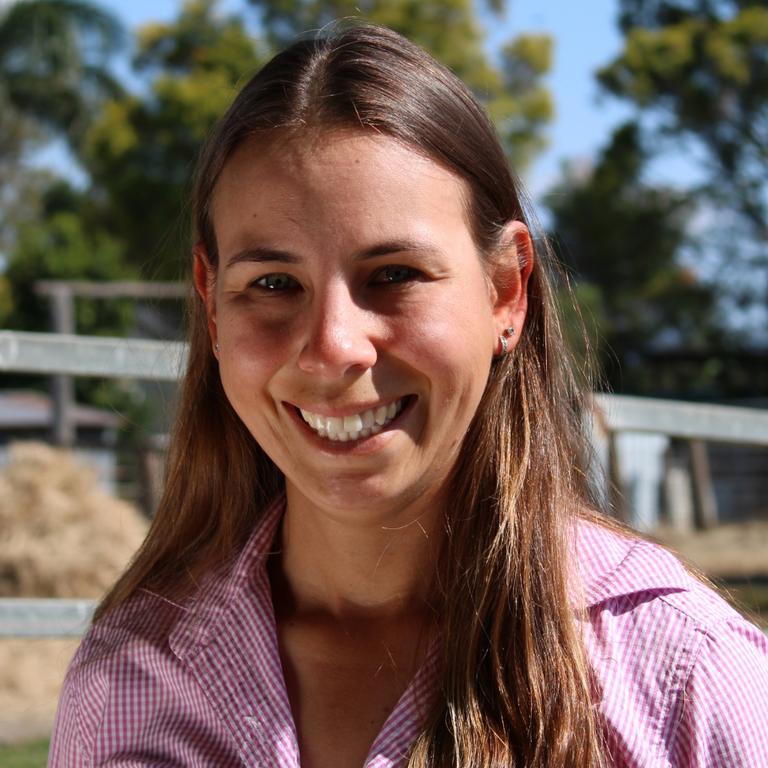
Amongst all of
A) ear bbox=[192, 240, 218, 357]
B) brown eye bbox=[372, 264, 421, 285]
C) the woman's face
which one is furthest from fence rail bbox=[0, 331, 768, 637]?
brown eye bbox=[372, 264, 421, 285]

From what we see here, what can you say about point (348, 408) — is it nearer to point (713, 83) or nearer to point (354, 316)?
point (354, 316)

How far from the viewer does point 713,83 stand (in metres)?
14.7

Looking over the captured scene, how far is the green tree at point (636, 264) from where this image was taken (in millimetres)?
16656

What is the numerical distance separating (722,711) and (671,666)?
75 millimetres

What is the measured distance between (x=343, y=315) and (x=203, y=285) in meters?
0.36

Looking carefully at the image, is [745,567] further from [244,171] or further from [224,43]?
[224,43]

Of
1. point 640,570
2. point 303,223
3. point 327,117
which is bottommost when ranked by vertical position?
point 640,570

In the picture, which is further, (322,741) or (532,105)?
(532,105)

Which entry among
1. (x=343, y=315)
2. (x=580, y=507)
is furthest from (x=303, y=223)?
(x=580, y=507)

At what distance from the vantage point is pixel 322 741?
58.4 inches

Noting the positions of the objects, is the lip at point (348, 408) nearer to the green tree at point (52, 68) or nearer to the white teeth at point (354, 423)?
the white teeth at point (354, 423)

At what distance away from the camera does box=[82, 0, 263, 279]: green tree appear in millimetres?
14805

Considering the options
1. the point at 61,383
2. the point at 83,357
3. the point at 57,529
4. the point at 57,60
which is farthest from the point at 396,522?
the point at 57,60

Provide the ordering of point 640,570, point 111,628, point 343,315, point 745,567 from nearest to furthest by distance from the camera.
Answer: point 343,315 → point 640,570 → point 111,628 → point 745,567
